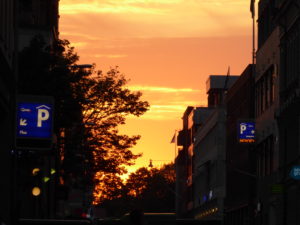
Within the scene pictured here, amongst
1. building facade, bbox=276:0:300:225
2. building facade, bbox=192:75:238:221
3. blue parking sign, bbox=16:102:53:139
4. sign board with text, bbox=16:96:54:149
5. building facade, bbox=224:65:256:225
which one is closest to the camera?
sign board with text, bbox=16:96:54:149

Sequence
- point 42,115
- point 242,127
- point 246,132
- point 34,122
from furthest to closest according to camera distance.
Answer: point 242,127
point 246,132
point 42,115
point 34,122

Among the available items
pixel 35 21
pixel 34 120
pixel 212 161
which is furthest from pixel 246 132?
pixel 34 120

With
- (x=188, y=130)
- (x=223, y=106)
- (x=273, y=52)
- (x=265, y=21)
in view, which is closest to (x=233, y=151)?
(x=223, y=106)

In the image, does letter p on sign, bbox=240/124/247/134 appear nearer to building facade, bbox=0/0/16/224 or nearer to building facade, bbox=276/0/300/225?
building facade, bbox=276/0/300/225

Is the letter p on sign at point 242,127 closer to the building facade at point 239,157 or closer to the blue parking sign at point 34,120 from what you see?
the building facade at point 239,157

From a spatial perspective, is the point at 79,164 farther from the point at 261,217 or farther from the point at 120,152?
the point at 261,217

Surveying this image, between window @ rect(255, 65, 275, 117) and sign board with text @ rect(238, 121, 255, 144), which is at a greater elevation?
window @ rect(255, 65, 275, 117)

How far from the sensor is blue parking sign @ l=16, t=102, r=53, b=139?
1483 inches

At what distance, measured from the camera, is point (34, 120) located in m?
38.4

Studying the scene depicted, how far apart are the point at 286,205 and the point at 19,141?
3473cm

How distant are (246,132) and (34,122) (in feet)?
183

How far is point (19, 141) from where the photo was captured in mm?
37156

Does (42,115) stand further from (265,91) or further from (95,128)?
(265,91)

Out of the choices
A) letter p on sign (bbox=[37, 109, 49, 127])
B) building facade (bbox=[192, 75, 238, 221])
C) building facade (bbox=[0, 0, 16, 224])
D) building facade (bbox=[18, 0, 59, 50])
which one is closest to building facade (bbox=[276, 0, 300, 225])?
building facade (bbox=[18, 0, 59, 50])
